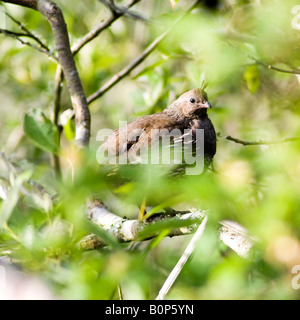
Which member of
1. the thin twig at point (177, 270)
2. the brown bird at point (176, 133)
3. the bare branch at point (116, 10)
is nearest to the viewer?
the thin twig at point (177, 270)

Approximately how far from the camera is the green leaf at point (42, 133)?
2006mm

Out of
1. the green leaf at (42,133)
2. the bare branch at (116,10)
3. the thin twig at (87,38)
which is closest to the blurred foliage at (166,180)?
the green leaf at (42,133)

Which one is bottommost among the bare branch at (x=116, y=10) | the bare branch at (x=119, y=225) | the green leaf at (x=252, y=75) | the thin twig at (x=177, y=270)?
the bare branch at (x=119, y=225)

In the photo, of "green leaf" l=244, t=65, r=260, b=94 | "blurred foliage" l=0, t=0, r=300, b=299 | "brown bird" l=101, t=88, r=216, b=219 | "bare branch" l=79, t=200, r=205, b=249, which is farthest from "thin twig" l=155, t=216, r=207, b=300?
"green leaf" l=244, t=65, r=260, b=94

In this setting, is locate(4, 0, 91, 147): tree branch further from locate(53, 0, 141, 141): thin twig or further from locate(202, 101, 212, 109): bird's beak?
locate(202, 101, 212, 109): bird's beak

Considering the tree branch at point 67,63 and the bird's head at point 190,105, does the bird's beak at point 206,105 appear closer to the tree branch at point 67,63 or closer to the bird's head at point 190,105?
the bird's head at point 190,105

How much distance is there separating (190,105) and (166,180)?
2.15 m

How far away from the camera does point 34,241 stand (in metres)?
1.56

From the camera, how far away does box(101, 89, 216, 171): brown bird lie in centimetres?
298

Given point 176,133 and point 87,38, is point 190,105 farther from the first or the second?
point 87,38

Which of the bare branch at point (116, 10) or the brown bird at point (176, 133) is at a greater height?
the bare branch at point (116, 10)

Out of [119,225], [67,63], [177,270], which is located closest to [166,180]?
[177,270]

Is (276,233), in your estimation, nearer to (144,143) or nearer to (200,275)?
(200,275)

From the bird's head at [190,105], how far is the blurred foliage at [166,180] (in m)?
0.12
